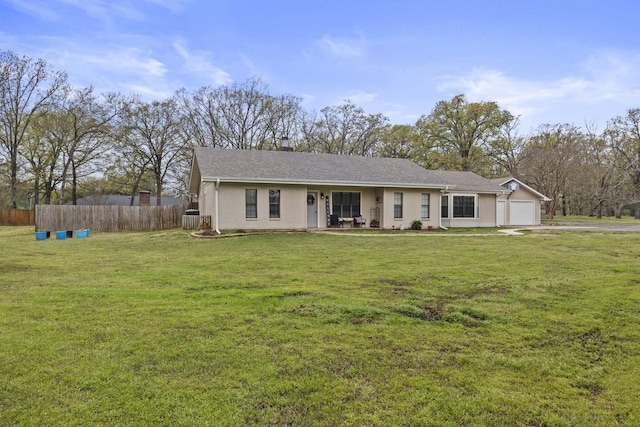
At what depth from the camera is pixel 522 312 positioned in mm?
4625

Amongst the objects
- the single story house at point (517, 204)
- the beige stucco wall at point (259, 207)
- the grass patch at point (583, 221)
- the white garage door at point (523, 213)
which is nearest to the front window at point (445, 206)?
the single story house at point (517, 204)

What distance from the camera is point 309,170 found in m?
18.3

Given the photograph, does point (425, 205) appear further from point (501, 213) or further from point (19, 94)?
point (19, 94)

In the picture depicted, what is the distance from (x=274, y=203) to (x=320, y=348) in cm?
1375

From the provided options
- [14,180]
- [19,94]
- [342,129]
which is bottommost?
[14,180]

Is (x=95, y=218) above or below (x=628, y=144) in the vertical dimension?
below

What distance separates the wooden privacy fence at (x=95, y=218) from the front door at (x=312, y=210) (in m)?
9.34

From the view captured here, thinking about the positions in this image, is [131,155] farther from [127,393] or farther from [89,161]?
[127,393]

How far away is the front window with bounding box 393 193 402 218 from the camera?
18797 millimetres

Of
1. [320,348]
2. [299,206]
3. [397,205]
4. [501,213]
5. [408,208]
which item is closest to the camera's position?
[320,348]

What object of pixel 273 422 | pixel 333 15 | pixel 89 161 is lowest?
pixel 273 422

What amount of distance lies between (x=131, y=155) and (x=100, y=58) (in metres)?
19.1

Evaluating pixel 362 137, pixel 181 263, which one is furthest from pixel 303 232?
pixel 362 137

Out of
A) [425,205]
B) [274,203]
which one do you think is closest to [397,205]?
[425,205]
